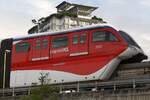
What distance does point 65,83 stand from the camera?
28.9m

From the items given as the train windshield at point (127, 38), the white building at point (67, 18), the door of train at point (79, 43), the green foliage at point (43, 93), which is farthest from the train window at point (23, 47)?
the white building at point (67, 18)

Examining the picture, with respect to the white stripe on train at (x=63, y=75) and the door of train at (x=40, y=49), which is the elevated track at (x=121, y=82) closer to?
the white stripe on train at (x=63, y=75)

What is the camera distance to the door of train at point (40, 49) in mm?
30203

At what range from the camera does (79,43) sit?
28.8 meters

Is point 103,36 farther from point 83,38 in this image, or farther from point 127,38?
point 127,38

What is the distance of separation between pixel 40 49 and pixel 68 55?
239 centimetres

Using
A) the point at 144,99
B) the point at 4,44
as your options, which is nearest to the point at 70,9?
the point at 4,44

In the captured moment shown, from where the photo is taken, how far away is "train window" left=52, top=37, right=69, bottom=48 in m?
29.5

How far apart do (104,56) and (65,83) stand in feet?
10.1

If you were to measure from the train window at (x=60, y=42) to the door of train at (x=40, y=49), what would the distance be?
0.48 m

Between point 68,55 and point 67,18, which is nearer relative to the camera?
point 68,55

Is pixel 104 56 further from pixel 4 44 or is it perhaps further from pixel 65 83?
pixel 4 44

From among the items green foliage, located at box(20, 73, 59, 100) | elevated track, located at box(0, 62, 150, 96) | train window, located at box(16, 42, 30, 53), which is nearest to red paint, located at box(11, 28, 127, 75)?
train window, located at box(16, 42, 30, 53)

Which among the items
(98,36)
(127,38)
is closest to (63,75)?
(98,36)
